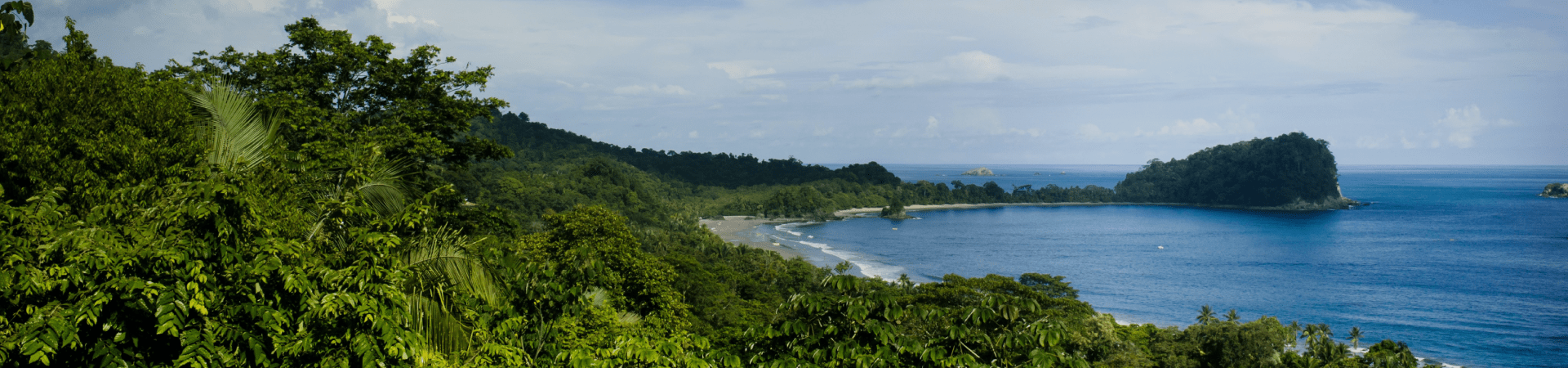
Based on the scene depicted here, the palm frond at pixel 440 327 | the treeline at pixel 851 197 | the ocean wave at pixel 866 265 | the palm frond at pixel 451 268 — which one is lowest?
the ocean wave at pixel 866 265

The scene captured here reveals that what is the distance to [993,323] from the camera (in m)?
5.21

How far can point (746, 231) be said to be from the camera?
10806 cm

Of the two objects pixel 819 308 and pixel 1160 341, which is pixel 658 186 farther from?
pixel 819 308

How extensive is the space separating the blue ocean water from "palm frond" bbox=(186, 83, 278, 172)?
49990mm

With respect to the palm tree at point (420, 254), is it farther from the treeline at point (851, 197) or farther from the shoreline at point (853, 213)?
the treeline at point (851, 197)

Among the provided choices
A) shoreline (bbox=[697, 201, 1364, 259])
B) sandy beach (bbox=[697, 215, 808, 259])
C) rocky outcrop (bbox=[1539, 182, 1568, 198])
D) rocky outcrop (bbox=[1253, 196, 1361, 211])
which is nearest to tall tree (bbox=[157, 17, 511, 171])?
sandy beach (bbox=[697, 215, 808, 259])

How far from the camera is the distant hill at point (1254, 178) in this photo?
150m

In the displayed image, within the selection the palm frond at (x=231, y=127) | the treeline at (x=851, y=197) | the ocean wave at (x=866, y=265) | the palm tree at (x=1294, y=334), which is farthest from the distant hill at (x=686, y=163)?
the palm frond at (x=231, y=127)

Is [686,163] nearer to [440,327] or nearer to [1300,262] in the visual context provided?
[1300,262]

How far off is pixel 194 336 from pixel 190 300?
0.19 m

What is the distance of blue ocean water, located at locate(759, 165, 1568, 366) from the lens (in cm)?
4931

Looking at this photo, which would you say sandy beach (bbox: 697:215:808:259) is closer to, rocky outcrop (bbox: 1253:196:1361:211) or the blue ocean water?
the blue ocean water

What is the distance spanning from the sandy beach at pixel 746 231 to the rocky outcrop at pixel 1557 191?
150m

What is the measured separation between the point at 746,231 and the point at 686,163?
76.6m
